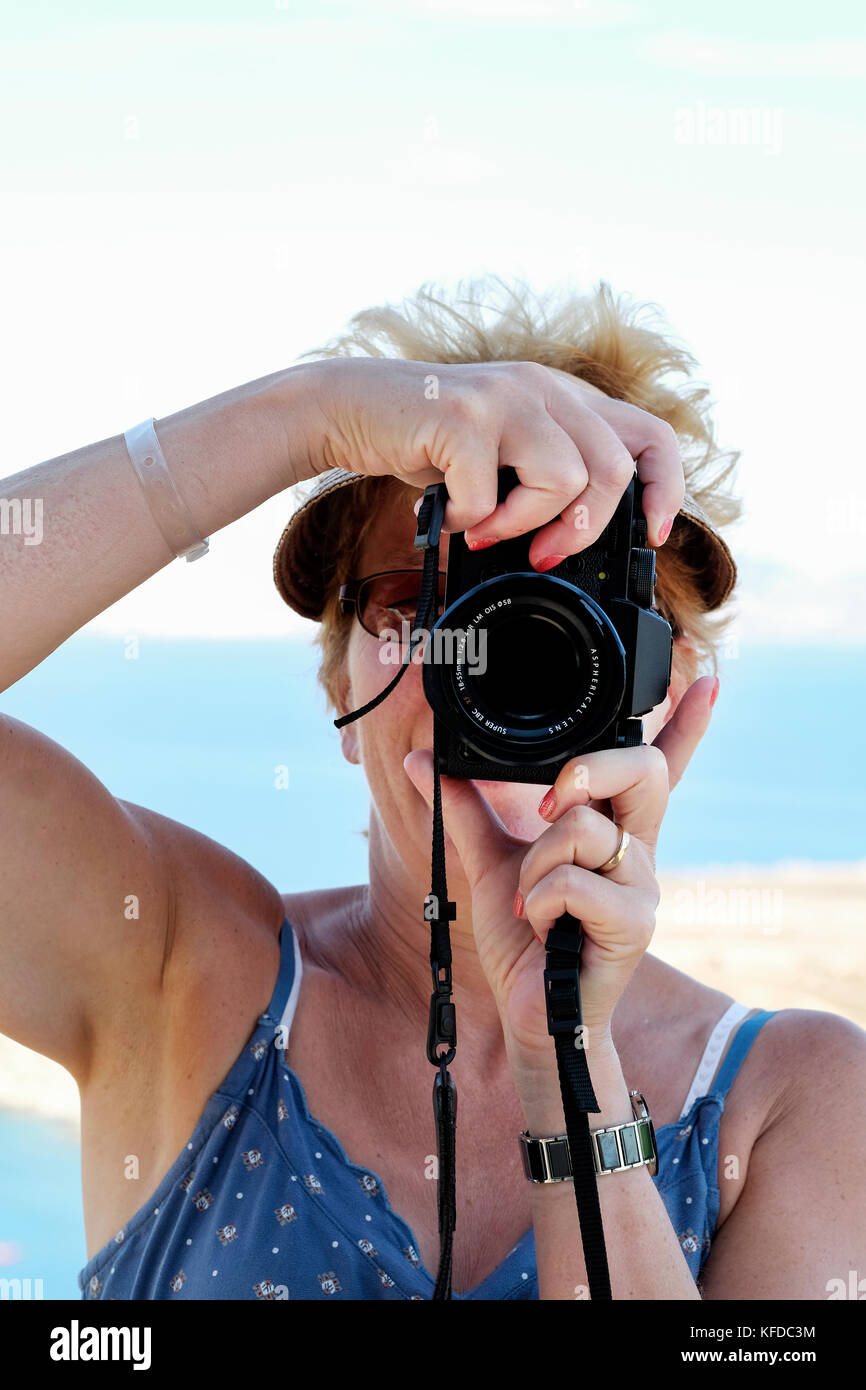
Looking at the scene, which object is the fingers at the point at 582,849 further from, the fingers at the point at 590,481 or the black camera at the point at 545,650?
the fingers at the point at 590,481

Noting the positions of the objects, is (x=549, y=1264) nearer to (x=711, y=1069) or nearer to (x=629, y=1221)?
(x=629, y=1221)

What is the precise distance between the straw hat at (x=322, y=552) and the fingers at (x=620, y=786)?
1.58ft

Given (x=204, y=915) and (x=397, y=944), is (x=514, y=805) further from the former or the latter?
(x=204, y=915)

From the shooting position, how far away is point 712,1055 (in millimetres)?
1646

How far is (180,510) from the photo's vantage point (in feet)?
4.22

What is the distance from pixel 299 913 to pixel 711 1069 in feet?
2.02

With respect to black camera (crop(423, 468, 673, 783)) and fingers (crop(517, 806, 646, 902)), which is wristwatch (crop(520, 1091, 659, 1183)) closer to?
fingers (crop(517, 806, 646, 902))

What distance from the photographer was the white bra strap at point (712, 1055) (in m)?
1.61

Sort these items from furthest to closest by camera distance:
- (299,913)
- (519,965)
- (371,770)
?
(299,913) → (371,770) → (519,965)

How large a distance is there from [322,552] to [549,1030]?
0.85 m

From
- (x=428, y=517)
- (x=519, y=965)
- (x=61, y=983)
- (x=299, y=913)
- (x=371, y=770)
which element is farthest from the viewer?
(x=299, y=913)

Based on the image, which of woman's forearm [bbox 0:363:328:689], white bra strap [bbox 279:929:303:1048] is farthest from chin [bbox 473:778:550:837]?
woman's forearm [bbox 0:363:328:689]

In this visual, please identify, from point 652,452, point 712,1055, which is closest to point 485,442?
point 652,452
